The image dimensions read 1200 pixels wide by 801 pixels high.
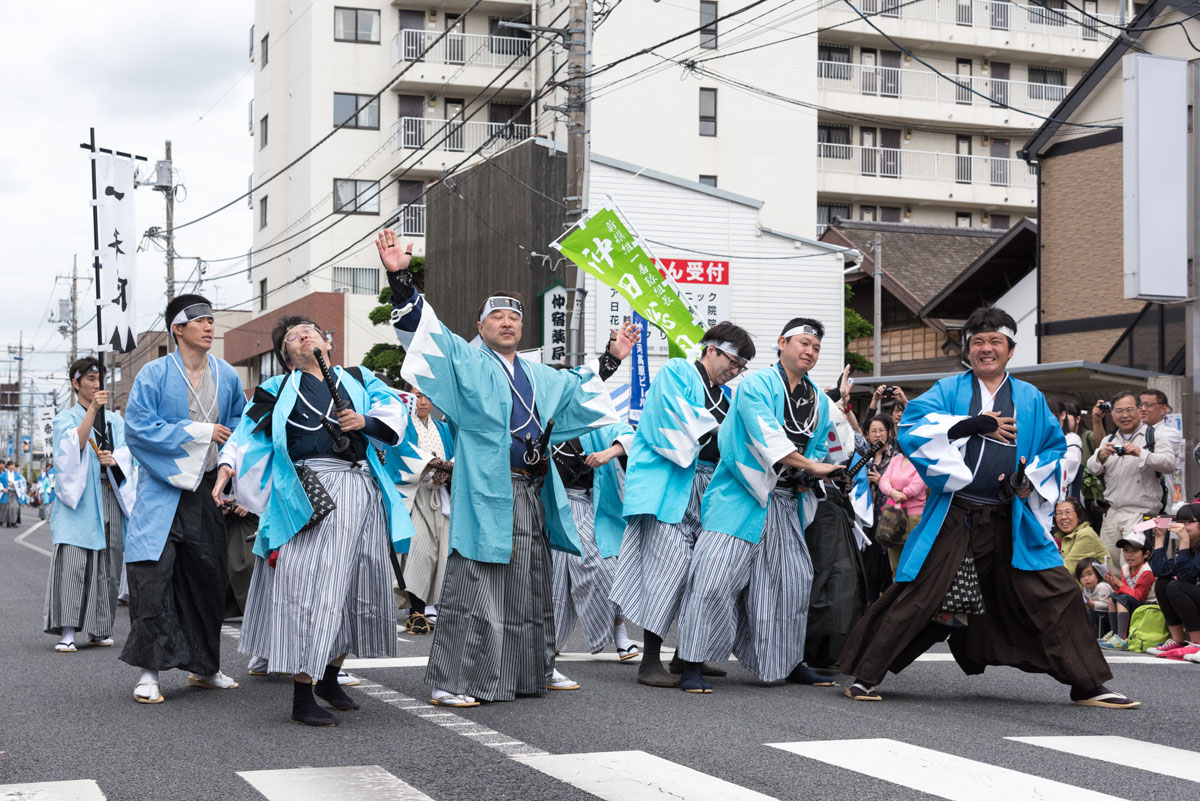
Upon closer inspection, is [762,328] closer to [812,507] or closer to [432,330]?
[812,507]

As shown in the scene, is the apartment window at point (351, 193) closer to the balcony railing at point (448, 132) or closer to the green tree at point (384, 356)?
the balcony railing at point (448, 132)

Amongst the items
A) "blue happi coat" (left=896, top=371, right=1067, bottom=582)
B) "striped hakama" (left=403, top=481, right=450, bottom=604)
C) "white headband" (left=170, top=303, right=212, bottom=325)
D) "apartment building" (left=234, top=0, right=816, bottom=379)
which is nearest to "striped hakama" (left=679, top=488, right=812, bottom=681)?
"blue happi coat" (left=896, top=371, right=1067, bottom=582)

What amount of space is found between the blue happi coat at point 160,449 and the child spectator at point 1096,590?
6489 millimetres

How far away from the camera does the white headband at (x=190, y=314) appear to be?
23.4ft

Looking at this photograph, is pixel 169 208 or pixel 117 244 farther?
pixel 169 208

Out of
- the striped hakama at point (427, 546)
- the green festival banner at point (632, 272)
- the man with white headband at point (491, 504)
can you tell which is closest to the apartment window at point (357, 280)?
the green festival banner at point (632, 272)

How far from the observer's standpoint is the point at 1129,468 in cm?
1057

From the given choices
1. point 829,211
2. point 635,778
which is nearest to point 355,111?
point 829,211

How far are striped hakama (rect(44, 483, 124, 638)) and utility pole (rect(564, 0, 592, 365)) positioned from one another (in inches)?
297

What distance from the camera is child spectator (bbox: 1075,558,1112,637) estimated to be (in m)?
9.97

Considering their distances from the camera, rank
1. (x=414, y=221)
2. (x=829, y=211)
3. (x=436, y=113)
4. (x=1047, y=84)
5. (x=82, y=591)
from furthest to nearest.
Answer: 1. (x=1047, y=84)
2. (x=414, y=221)
3. (x=829, y=211)
4. (x=436, y=113)
5. (x=82, y=591)

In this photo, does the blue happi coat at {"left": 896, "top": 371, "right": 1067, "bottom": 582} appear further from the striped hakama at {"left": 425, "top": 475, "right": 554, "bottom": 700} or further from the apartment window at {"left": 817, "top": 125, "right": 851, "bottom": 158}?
the apartment window at {"left": 817, "top": 125, "right": 851, "bottom": 158}

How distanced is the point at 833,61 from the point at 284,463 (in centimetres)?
3407

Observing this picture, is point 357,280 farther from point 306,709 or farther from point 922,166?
point 306,709
